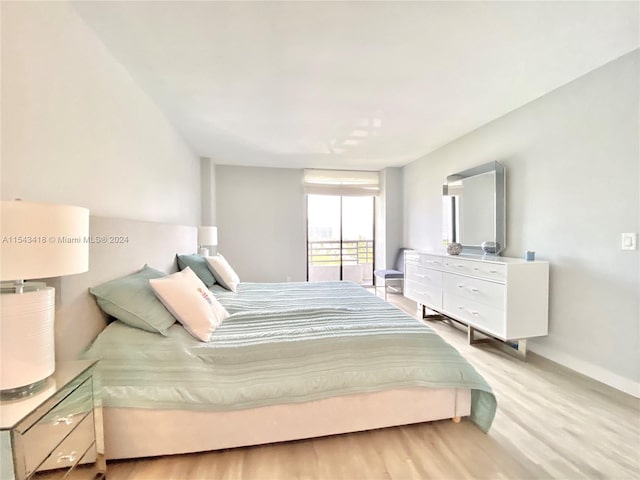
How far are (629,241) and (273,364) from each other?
2.64m

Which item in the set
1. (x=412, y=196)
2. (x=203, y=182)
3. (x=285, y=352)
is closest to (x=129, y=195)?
(x=285, y=352)

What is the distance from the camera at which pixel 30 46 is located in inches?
48.6

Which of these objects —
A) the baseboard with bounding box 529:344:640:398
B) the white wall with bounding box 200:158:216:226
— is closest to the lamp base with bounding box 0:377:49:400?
the baseboard with bounding box 529:344:640:398

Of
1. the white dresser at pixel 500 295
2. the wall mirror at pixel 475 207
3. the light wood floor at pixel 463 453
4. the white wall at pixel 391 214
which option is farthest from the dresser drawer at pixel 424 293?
the light wood floor at pixel 463 453

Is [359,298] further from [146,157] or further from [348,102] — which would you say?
[146,157]

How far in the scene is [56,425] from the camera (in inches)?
44.1

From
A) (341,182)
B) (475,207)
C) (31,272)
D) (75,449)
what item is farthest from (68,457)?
(341,182)

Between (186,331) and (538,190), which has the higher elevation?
(538,190)

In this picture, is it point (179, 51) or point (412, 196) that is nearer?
point (179, 51)

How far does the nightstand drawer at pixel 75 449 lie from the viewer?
3.73 ft

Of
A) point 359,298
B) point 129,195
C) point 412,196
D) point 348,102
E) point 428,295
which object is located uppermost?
point 348,102

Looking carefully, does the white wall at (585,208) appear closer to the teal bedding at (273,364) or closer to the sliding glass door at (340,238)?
the teal bedding at (273,364)

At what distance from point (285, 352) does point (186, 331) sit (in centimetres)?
62

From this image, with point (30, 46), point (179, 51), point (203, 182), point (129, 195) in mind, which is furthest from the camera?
point (203, 182)
